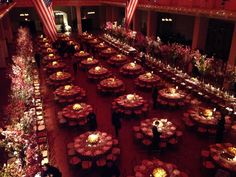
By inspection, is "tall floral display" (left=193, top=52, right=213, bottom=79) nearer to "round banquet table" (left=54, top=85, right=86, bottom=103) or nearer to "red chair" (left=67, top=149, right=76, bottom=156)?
"round banquet table" (left=54, top=85, right=86, bottom=103)

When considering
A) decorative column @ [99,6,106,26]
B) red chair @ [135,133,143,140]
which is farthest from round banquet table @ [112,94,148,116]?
decorative column @ [99,6,106,26]

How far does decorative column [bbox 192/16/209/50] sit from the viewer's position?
19.6 m

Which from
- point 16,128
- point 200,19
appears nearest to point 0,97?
point 16,128

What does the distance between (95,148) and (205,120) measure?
18.4ft

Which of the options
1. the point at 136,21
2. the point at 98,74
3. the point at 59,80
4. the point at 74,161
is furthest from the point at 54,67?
the point at 136,21

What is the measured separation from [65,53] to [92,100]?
37.4 feet

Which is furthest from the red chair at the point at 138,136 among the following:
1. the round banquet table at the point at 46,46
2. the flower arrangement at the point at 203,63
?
→ the round banquet table at the point at 46,46

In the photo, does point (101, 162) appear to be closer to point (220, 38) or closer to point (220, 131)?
point (220, 131)

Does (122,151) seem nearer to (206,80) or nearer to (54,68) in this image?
(206,80)

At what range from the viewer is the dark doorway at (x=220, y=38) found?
21.1 metres

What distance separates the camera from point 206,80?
A: 16.4 m

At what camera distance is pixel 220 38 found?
72.2ft

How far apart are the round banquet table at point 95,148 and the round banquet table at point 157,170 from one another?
1483mm

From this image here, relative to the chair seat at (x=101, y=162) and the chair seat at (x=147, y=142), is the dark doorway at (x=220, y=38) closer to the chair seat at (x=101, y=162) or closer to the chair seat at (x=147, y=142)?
the chair seat at (x=147, y=142)
